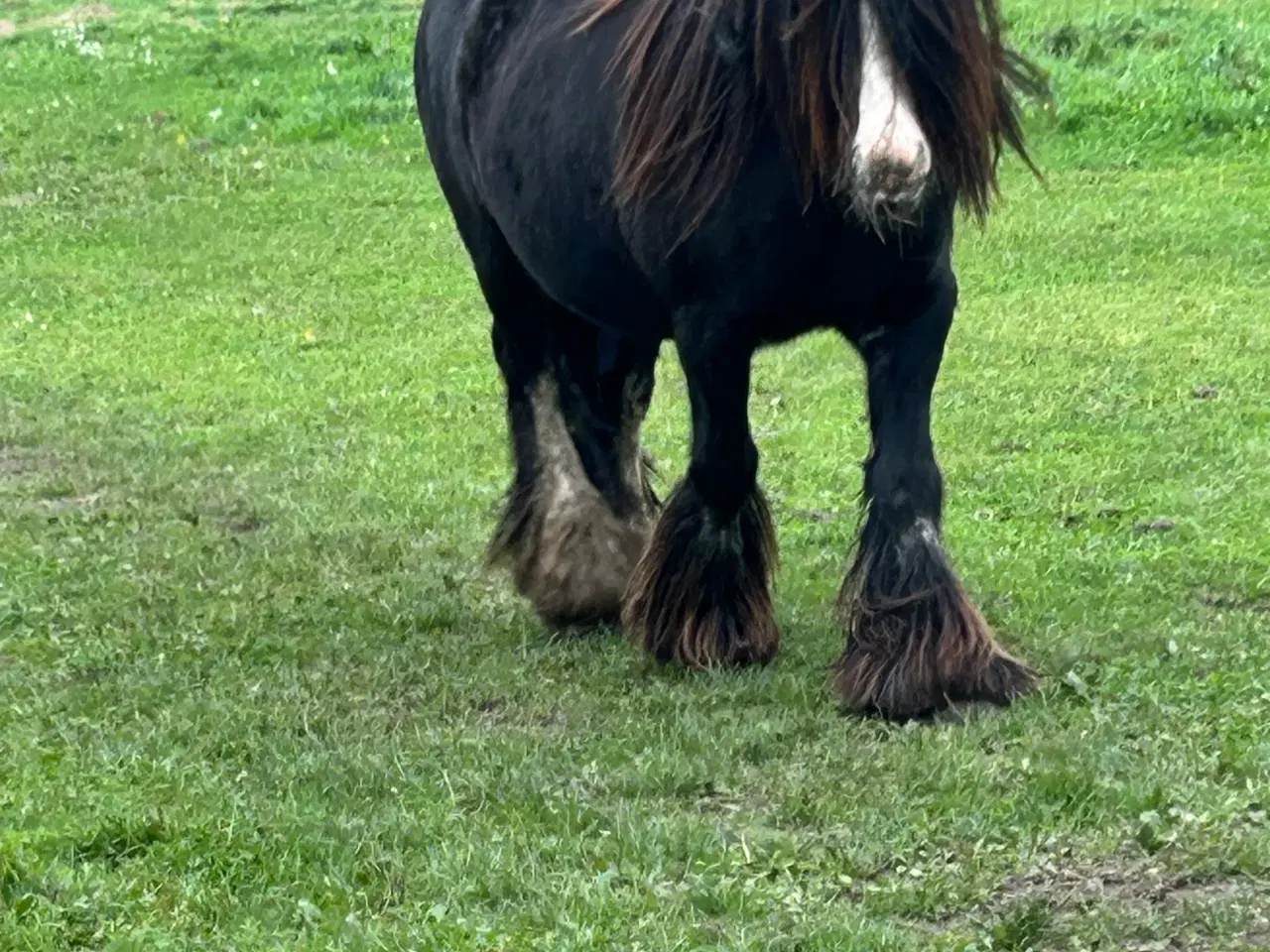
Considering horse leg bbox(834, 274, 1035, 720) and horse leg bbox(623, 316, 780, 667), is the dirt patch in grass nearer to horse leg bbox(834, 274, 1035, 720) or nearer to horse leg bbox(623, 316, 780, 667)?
horse leg bbox(834, 274, 1035, 720)

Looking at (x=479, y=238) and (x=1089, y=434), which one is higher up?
(x=479, y=238)

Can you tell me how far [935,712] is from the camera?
479 centimetres

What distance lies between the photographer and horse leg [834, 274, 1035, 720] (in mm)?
4797

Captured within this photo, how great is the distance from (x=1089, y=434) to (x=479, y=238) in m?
2.79

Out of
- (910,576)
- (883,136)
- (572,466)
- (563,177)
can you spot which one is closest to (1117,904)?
(910,576)

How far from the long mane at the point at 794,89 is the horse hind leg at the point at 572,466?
1.27 m

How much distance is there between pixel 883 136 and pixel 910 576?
3.66 ft

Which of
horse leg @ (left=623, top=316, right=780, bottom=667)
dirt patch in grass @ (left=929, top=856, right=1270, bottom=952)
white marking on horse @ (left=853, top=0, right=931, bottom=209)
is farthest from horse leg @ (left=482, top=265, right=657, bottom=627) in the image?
dirt patch in grass @ (left=929, top=856, right=1270, bottom=952)

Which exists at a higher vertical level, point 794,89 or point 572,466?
point 794,89

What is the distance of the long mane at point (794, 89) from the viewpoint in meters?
4.56

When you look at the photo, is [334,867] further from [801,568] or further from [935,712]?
[801,568]

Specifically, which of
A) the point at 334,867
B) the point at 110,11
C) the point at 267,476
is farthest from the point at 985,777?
the point at 110,11

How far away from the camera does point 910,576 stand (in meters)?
4.89

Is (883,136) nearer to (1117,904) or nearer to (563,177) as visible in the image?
(563,177)
